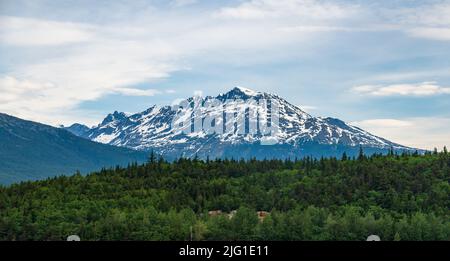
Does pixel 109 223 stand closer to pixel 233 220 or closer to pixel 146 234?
pixel 146 234

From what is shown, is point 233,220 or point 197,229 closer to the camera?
point 197,229

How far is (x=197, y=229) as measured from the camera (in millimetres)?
185750

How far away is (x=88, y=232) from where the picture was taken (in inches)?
7662
